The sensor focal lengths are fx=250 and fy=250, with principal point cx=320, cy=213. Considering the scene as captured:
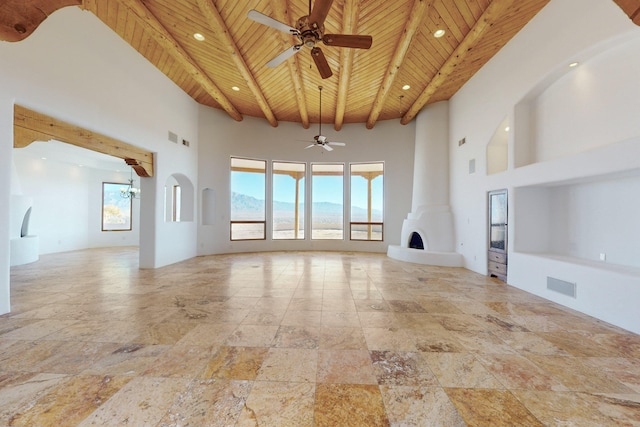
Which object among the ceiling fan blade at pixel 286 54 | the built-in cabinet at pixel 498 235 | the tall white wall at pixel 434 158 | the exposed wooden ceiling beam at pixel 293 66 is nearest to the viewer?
the ceiling fan blade at pixel 286 54

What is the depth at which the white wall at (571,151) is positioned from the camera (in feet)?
10.0

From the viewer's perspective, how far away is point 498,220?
4953 mm

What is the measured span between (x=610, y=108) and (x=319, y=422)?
16.4ft

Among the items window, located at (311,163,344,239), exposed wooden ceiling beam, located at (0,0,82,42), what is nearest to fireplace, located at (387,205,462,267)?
window, located at (311,163,344,239)

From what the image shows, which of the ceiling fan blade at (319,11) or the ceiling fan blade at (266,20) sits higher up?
the ceiling fan blade at (266,20)

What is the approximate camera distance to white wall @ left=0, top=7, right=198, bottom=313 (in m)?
3.07

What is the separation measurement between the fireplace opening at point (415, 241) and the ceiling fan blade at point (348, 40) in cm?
531

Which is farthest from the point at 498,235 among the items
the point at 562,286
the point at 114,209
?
the point at 114,209

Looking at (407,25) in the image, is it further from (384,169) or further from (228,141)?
(228,141)

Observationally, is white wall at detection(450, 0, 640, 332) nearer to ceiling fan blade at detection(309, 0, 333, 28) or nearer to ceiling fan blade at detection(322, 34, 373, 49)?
ceiling fan blade at detection(322, 34, 373, 49)

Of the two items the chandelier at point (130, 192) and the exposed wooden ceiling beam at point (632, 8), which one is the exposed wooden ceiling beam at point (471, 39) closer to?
the exposed wooden ceiling beam at point (632, 8)

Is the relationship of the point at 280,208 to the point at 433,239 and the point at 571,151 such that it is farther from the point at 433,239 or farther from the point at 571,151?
the point at 571,151

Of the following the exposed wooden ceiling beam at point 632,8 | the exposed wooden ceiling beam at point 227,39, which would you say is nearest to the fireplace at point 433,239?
the exposed wooden ceiling beam at point 227,39

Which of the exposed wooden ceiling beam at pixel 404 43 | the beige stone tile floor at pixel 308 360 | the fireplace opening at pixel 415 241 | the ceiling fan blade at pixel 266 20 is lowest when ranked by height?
the beige stone tile floor at pixel 308 360
